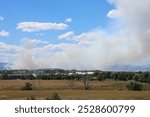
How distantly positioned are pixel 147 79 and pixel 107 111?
67810 mm

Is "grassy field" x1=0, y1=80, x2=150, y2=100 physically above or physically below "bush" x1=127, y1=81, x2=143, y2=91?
below

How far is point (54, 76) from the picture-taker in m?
93.6

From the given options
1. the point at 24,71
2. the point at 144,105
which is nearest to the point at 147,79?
the point at 24,71

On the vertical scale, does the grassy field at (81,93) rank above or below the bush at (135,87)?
below

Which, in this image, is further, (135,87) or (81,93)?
(135,87)

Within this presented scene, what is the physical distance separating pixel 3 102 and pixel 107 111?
137 cm

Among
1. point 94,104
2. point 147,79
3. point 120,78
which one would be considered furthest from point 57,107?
point 120,78

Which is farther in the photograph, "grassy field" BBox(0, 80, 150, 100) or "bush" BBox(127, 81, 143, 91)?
"bush" BBox(127, 81, 143, 91)

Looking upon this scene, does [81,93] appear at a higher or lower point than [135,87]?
lower

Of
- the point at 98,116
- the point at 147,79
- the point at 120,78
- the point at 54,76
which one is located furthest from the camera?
the point at 54,76

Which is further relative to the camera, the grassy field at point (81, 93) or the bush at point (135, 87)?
the bush at point (135, 87)

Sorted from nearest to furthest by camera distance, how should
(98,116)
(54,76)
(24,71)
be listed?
(98,116)
(54,76)
(24,71)

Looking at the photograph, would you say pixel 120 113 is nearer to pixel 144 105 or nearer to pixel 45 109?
pixel 144 105

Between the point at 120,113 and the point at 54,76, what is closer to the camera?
the point at 120,113
